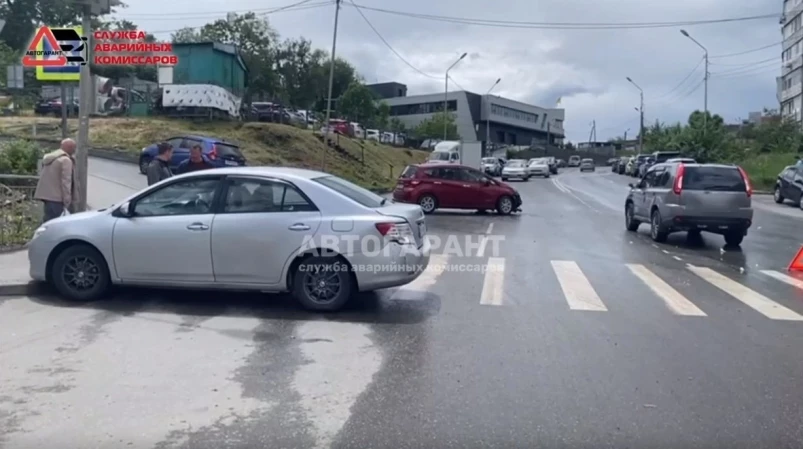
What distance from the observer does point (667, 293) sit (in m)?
10.9

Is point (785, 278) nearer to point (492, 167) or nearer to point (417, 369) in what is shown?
point (417, 369)

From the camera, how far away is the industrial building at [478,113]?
10962 centimetres

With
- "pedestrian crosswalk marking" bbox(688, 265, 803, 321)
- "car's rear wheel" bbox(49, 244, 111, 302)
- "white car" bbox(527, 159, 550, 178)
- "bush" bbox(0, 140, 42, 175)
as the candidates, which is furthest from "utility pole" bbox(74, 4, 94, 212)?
"white car" bbox(527, 159, 550, 178)

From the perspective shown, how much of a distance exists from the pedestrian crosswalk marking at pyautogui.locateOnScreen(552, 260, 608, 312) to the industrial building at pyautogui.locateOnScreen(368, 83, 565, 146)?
89.4 m

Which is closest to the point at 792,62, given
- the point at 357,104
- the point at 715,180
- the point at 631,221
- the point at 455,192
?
the point at 357,104

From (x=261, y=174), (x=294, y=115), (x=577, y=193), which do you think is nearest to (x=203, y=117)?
(x=294, y=115)

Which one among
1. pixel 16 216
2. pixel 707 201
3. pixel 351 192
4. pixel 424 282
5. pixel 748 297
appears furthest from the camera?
pixel 707 201

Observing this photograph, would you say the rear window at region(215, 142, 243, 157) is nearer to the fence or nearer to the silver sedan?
the fence

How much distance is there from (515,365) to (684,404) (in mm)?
1549

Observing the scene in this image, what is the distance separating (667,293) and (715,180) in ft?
22.3

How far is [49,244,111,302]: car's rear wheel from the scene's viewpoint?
9383mm

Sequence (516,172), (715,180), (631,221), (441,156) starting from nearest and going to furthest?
1. (715,180)
2. (631,221)
3. (441,156)
4. (516,172)

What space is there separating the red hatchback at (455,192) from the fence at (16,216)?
1292 cm

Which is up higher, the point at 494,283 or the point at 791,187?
the point at 791,187
